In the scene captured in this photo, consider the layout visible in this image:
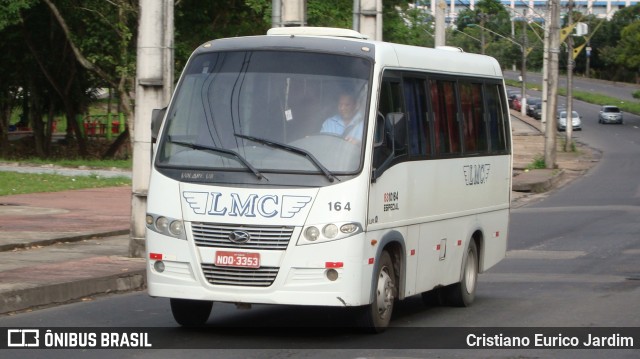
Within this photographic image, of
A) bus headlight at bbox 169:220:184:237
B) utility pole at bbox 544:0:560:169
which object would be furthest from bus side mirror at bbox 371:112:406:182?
utility pole at bbox 544:0:560:169

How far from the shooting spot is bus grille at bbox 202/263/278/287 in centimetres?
962

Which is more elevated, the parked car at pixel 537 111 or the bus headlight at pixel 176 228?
the bus headlight at pixel 176 228

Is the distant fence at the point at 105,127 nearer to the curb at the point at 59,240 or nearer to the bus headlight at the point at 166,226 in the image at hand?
the curb at the point at 59,240

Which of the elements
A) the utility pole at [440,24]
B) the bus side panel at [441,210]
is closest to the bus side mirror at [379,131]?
the bus side panel at [441,210]

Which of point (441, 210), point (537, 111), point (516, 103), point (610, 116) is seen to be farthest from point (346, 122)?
point (516, 103)

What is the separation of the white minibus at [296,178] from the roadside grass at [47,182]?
15641 mm

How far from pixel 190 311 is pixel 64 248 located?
681cm

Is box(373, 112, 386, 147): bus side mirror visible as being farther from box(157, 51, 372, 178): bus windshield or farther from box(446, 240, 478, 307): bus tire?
box(446, 240, 478, 307): bus tire

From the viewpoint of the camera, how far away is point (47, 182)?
2877 cm

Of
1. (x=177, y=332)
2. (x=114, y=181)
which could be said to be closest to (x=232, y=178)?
(x=177, y=332)

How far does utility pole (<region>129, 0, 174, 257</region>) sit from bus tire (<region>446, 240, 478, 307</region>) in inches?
175

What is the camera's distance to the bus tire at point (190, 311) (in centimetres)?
1057

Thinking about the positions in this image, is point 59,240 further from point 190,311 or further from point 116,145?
point 116,145

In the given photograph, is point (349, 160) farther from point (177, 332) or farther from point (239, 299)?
point (177, 332)
